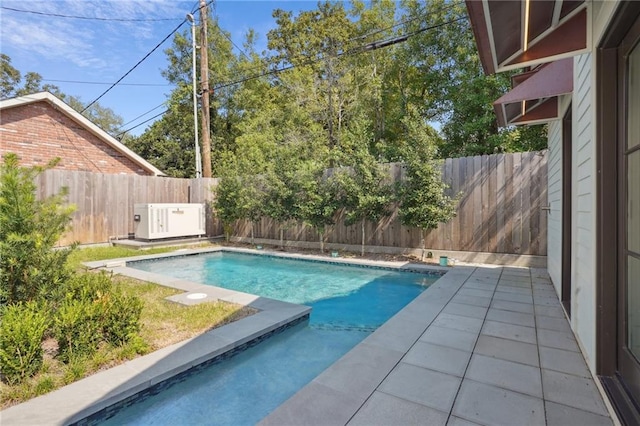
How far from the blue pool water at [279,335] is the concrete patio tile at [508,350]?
4.04ft

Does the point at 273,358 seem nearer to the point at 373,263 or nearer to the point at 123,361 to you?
the point at 123,361

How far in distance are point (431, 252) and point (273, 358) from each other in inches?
183

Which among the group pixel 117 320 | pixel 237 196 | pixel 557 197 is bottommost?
pixel 117 320

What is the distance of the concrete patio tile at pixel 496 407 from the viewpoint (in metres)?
1.74

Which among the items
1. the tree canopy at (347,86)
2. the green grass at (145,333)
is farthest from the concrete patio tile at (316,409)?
the tree canopy at (347,86)

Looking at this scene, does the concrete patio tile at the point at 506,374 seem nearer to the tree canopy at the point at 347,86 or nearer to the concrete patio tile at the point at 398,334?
the concrete patio tile at the point at 398,334

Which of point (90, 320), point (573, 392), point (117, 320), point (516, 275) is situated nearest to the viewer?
point (573, 392)

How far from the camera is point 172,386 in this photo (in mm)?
2348

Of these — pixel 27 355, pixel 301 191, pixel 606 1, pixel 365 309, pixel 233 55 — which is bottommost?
pixel 365 309

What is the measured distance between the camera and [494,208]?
20.2 feet

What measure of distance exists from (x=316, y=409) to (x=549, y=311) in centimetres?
296

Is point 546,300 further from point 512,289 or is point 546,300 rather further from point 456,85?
point 456,85

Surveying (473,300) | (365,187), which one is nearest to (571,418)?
(473,300)

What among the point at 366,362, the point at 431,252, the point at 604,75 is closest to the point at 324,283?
the point at 431,252
